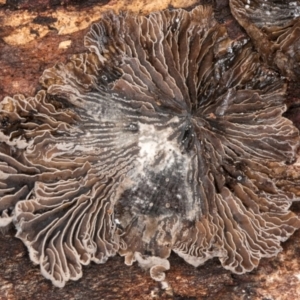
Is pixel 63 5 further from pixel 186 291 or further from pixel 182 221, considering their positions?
pixel 186 291

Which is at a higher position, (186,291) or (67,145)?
(67,145)

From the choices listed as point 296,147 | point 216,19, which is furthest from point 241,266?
point 216,19

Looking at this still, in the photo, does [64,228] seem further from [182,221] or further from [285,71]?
[285,71]

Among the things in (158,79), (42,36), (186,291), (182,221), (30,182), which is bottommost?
(186,291)

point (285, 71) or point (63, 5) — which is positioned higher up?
point (63, 5)

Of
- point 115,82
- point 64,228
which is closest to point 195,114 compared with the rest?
point 115,82

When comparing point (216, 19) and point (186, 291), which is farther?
point (216, 19)
